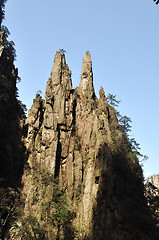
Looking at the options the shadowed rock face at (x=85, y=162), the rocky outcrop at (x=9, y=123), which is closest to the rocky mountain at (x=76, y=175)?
the shadowed rock face at (x=85, y=162)

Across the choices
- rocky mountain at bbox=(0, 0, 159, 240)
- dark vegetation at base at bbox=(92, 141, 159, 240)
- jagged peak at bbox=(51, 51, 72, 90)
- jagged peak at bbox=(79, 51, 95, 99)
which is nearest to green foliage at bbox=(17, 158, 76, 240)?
rocky mountain at bbox=(0, 0, 159, 240)

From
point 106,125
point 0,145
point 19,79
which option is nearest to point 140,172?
point 106,125

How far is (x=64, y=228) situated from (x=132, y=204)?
11.5m

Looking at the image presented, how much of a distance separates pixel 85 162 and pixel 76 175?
3.16 meters

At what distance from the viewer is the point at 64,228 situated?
28141 millimetres

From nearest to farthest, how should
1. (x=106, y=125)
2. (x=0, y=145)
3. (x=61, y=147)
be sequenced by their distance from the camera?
(x=0, y=145) < (x=106, y=125) < (x=61, y=147)

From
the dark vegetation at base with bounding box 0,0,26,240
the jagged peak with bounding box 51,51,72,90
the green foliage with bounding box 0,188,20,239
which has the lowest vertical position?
the green foliage with bounding box 0,188,20,239

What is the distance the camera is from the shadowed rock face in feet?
79.4

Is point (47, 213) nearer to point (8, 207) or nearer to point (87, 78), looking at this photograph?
point (8, 207)

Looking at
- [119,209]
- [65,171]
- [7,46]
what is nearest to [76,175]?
[65,171]

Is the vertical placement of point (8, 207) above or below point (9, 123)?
below

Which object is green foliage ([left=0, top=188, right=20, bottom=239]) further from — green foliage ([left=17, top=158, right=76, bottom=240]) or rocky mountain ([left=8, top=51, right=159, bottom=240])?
green foliage ([left=17, top=158, right=76, bottom=240])

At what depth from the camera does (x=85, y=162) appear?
36.3 metres

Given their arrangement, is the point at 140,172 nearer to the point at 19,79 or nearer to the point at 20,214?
the point at 20,214
